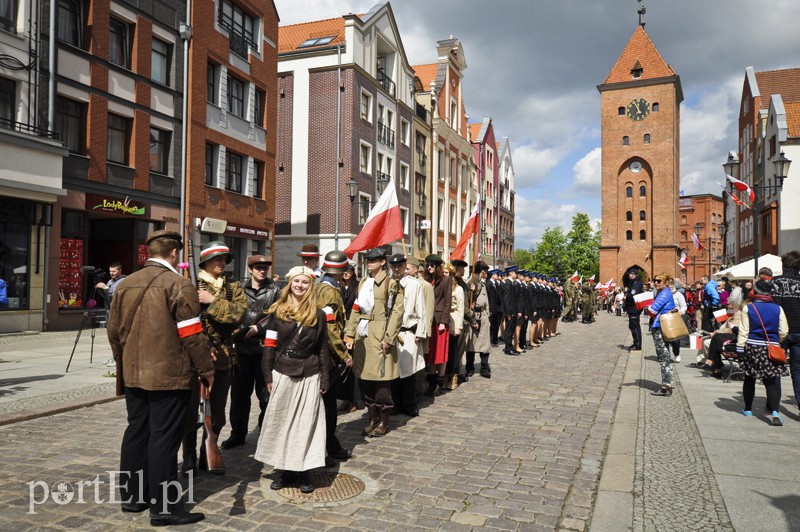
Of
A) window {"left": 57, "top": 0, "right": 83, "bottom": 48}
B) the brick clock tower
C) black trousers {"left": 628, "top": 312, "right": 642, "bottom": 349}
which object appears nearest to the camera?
black trousers {"left": 628, "top": 312, "right": 642, "bottom": 349}

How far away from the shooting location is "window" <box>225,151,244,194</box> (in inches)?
929

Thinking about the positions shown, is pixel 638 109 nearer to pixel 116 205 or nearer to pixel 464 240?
pixel 464 240

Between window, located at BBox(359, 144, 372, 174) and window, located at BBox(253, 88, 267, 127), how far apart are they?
759cm

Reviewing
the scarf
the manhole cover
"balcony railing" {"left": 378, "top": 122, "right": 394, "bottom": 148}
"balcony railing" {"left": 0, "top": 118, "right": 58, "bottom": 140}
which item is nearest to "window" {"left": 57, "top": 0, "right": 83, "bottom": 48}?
"balcony railing" {"left": 0, "top": 118, "right": 58, "bottom": 140}

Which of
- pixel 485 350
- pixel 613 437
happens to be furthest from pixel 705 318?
pixel 613 437

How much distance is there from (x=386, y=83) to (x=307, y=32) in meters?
5.30

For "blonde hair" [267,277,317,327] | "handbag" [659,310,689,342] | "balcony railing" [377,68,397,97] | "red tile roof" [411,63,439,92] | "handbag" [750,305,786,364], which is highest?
"red tile roof" [411,63,439,92]

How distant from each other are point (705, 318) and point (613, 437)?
35.3 feet

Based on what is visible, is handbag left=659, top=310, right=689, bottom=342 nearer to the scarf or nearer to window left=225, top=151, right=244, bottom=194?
the scarf

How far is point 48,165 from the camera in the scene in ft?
51.7

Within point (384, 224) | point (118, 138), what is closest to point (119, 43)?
point (118, 138)

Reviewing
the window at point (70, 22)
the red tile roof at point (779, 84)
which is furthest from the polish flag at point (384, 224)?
the red tile roof at point (779, 84)

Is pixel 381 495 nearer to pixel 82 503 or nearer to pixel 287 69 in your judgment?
pixel 82 503

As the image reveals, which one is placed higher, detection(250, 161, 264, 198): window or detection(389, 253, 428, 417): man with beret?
detection(250, 161, 264, 198): window
